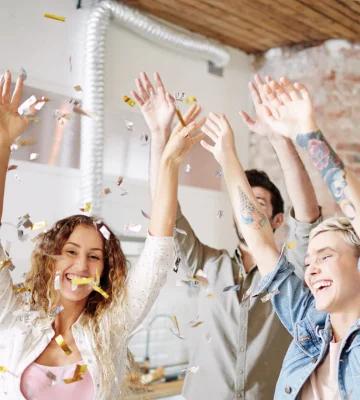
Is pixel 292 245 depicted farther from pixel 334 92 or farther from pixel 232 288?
pixel 334 92

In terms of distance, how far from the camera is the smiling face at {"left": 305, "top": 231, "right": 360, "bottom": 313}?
1.50 m

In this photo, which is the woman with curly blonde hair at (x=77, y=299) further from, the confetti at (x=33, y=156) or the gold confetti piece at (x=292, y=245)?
the confetti at (x=33, y=156)

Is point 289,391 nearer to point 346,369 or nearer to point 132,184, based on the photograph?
point 346,369

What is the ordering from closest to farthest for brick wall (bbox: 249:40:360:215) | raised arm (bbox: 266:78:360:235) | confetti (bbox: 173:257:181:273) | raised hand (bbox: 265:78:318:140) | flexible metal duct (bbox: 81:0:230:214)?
raised arm (bbox: 266:78:360:235)
raised hand (bbox: 265:78:318:140)
confetti (bbox: 173:257:181:273)
flexible metal duct (bbox: 81:0:230:214)
brick wall (bbox: 249:40:360:215)

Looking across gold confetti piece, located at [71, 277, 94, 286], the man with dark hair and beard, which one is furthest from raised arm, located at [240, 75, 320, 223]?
gold confetti piece, located at [71, 277, 94, 286]

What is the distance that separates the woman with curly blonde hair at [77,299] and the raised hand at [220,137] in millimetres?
83

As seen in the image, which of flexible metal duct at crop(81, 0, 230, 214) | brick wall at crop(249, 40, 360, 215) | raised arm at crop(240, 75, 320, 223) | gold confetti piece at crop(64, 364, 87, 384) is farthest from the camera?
brick wall at crop(249, 40, 360, 215)

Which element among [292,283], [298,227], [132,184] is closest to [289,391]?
[292,283]

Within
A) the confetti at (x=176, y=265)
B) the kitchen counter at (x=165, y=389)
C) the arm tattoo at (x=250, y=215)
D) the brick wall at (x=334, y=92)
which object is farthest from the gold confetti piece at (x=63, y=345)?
the brick wall at (x=334, y=92)

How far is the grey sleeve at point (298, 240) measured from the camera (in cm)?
186

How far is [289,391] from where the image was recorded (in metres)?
1.51

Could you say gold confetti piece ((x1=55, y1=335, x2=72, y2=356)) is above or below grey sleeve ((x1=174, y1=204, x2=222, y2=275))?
below

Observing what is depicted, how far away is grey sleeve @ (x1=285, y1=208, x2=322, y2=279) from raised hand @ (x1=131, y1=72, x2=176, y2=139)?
0.46 meters

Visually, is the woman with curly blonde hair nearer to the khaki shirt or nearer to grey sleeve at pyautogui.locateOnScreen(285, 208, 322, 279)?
grey sleeve at pyautogui.locateOnScreen(285, 208, 322, 279)
